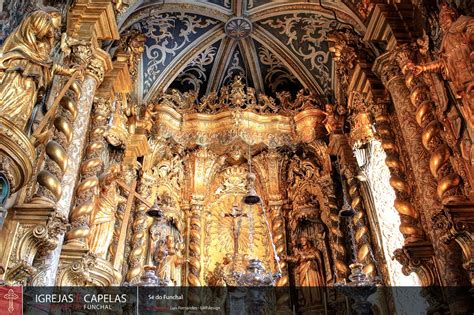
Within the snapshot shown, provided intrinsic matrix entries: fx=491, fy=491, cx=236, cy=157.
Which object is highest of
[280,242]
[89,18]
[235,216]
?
[89,18]

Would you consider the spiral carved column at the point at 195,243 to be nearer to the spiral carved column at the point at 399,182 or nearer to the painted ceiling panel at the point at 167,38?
the painted ceiling panel at the point at 167,38

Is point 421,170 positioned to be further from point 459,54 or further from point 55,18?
point 55,18

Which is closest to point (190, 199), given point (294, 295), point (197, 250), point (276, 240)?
point (197, 250)

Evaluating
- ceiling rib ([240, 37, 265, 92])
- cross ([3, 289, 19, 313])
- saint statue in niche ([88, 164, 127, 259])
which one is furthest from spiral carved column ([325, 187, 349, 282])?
cross ([3, 289, 19, 313])

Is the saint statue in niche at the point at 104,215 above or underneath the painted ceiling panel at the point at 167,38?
underneath

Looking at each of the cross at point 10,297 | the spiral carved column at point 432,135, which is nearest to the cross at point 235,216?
the spiral carved column at point 432,135

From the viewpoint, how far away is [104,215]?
23.0 feet

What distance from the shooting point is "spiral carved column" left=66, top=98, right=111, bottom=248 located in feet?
18.4

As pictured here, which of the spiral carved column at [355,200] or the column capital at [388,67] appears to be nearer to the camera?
the column capital at [388,67]

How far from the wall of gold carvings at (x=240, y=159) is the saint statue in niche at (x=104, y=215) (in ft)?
0.07

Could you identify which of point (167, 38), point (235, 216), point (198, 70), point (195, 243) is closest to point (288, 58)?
point (198, 70)

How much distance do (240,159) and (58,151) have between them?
5.38 m

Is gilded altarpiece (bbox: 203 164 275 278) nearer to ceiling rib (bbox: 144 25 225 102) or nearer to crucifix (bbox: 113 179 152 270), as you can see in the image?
crucifix (bbox: 113 179 152 270)

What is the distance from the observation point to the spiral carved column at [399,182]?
242 inches
